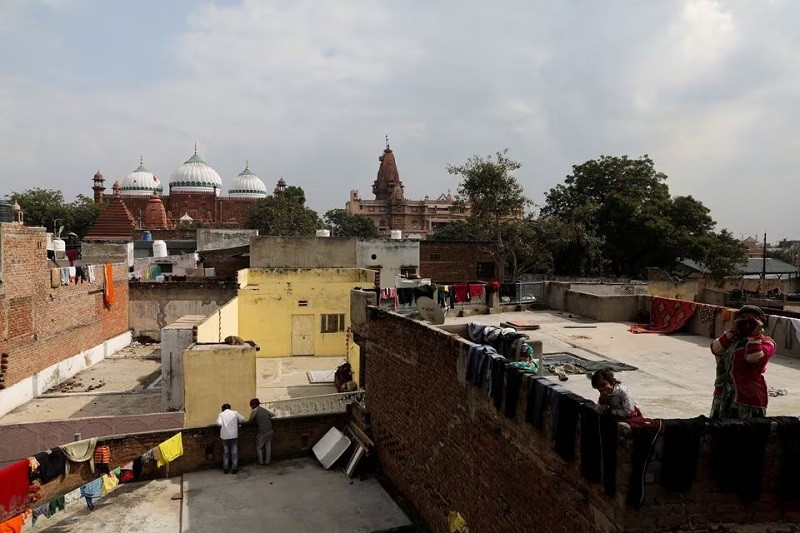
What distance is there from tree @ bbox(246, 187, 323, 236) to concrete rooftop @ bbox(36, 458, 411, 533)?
3623cm

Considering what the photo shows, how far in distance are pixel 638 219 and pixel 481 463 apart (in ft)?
102

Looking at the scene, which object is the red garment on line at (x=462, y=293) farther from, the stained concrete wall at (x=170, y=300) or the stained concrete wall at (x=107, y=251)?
the stained concrete wall at (x=107, y=251)

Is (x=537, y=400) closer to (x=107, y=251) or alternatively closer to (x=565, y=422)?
(x=565, y=422)

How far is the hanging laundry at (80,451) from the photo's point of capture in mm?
10320

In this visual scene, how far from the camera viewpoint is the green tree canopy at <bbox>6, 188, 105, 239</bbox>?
55.9 metres

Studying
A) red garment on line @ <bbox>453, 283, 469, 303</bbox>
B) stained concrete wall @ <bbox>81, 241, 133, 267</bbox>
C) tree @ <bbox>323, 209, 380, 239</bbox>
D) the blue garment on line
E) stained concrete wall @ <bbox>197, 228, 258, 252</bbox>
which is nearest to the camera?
the blue garment on line

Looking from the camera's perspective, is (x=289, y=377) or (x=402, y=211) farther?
(x=402, y=211)

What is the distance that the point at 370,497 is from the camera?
33.5 ft

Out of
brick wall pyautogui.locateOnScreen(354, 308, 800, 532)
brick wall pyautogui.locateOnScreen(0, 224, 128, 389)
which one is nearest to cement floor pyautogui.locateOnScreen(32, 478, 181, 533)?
brick wall pyautogui.locateOnScreen(354, 308, 800, 532)

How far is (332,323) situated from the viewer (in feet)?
69.9

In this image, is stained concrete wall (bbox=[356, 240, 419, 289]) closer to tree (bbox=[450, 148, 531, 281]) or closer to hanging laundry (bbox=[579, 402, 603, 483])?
tree (bbox=[450, 148, 531, 281])

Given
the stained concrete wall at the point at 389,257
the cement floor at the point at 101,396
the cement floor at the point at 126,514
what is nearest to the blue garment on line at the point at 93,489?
the cement floor at the point at 126,514

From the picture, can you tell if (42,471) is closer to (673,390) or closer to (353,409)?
(353,409)

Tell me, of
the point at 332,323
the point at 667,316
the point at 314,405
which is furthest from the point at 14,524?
the point at 332,323
